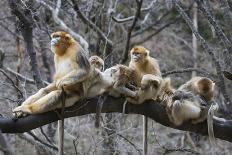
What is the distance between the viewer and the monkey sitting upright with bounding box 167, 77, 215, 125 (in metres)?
6.39

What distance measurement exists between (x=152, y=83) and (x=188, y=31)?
35.2 ft

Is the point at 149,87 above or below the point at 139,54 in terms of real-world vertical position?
below

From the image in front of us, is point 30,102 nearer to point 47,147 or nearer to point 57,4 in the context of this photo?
point 47,147

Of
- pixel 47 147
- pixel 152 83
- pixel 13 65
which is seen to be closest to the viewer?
pixel 152 83

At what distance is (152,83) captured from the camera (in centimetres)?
671

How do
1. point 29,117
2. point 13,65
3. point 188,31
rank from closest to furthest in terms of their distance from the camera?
point 29,117 → point 13,65 → point 188,31

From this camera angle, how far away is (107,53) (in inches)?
430

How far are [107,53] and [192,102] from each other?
436cm

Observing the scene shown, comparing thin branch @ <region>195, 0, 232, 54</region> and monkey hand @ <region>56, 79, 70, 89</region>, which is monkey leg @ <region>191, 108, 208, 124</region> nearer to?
thin branch @ <region>195, 0, 232, 54</region>

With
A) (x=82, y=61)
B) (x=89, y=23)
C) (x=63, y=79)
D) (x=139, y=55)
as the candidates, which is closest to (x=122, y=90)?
(x=82, y=61)

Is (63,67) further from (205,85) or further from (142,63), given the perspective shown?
(205,85)

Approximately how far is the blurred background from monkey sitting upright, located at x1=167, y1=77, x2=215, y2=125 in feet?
1.30

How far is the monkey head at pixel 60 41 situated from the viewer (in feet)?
22.1

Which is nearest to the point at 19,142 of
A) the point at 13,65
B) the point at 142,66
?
the point at 13,65
